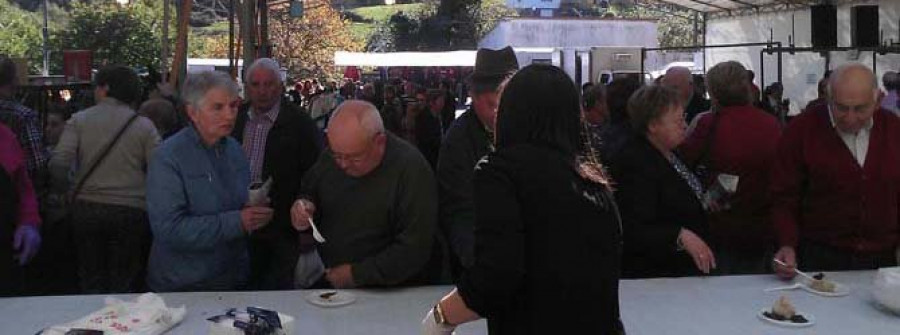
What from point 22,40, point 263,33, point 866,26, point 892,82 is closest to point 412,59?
point 263,33

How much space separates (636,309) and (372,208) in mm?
841

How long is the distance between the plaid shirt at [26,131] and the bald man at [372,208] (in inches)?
91.0

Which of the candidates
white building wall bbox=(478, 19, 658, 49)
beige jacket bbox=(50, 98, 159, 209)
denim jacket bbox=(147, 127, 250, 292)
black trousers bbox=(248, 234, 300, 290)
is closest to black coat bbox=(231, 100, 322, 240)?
black trousers bbox=(248, 234, 300, 290)

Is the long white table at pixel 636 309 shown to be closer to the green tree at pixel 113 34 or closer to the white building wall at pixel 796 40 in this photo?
the white building wall at pixel 796 40

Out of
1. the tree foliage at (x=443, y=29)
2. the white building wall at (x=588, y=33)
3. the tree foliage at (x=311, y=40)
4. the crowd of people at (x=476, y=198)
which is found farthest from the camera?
the tree foliage at (x=443, y=29)

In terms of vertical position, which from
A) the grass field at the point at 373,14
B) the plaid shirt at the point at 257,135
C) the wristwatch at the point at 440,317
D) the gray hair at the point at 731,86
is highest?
the grass field at the point at 373,14

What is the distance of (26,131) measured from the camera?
4.39m

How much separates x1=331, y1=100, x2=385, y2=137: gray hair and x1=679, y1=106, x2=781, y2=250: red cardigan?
160 cm

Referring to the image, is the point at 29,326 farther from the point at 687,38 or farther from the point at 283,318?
the point at 687,38

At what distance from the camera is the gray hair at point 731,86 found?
12.1 ft

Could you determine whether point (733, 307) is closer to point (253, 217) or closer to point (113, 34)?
point (253, 217)

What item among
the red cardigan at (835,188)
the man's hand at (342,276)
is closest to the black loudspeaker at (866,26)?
the red cardigan at (835,188)

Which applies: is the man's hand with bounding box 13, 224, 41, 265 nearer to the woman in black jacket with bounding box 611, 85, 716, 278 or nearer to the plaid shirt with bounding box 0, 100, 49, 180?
the plaid shirt with bounding box 0, 100, 49, 180

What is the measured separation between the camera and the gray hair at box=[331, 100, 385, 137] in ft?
8.46
